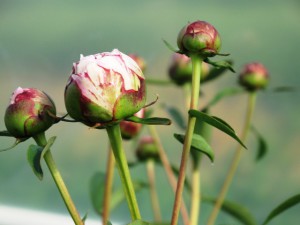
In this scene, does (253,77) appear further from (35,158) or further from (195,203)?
(35,158)

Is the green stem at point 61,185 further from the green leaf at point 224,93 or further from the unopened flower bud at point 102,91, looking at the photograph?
the green leaf at point 224,93

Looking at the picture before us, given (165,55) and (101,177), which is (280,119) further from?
(101,177)

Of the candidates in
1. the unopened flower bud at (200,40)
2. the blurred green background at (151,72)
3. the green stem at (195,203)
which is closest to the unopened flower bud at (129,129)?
the green stem at (195,203)

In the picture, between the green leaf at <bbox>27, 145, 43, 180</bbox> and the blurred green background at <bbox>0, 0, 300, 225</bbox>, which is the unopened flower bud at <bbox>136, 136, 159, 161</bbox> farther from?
the blurred green background at <bbox>0, 0, 300, 225</bbox>

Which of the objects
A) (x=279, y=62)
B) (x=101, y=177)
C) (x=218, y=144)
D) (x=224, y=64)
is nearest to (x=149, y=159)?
(x=101, y=177)

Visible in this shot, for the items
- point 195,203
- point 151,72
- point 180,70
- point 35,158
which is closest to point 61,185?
point 35,158
